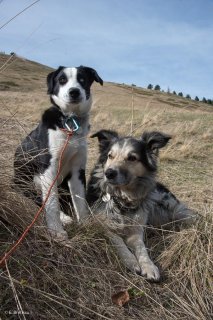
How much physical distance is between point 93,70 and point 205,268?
2634 mm

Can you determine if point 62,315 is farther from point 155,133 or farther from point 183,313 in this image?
point 155,133

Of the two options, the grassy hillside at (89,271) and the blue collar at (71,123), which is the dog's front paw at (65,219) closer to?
the grassy hillside at (89,271)

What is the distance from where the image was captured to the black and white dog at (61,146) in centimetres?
423

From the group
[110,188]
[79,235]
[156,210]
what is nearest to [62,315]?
[79,235]

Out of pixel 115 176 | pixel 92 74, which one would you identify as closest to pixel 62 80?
pixel 92 74

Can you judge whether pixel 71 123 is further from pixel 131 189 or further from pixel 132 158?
pixel 131 189

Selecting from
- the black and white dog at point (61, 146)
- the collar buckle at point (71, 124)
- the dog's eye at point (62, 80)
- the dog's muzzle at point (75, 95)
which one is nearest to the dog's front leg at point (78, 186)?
the black and white dog at point (61, 146)

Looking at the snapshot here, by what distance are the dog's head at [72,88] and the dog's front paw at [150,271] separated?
1870 mm

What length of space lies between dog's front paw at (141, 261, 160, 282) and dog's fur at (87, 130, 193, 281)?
28cm

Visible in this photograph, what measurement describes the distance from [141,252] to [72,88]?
190 centimetres

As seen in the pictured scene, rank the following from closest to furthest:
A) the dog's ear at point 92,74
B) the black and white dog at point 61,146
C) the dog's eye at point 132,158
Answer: the black and white dog at point 61,146 < the dog's eye at point 132,158 < the dog's ear at point 92,74

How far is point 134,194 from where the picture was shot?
4562mm

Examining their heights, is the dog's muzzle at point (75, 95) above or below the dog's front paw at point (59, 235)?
above

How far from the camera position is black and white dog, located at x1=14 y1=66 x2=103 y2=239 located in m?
4.23
